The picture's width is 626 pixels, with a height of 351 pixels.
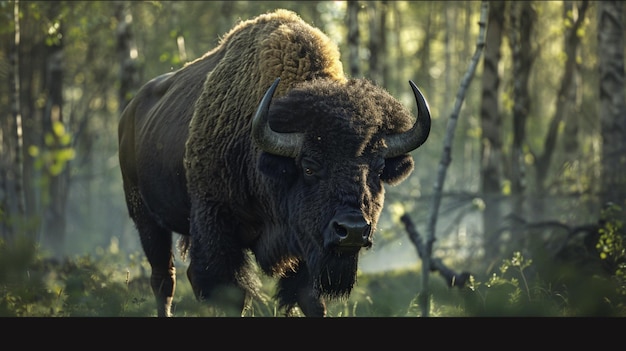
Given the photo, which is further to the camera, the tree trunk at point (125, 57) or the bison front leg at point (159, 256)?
the tree trunk at point (125, 57)

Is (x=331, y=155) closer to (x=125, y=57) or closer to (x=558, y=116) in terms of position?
(x=125, y=57)

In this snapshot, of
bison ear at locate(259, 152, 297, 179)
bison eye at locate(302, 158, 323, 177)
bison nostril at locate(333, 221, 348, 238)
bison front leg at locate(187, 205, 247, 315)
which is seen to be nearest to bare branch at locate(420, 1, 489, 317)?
bison front leg at locate(187, 205, 247, 315)

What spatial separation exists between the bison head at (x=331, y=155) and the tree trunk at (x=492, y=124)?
758 centimetres

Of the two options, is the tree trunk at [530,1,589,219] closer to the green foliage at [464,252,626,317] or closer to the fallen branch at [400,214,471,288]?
the fallen branch at [400,214,471,288]

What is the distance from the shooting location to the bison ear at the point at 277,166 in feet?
22.7

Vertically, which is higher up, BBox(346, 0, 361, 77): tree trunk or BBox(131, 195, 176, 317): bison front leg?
BBox(346, 0, 361, 77): tree trunk

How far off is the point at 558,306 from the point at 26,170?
17254 millimetres

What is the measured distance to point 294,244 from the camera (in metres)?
7.14

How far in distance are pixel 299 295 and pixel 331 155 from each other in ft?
5.83

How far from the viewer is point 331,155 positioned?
6.61 m

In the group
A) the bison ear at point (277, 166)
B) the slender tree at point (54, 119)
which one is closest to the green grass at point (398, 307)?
the bison ear at point (277, 166)

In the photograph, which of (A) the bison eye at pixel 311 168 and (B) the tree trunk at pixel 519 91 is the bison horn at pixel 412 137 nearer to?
(A) the bison eye at pixel 311 168

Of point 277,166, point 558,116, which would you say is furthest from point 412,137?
point 558,116

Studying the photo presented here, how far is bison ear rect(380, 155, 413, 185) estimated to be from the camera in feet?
23.1
